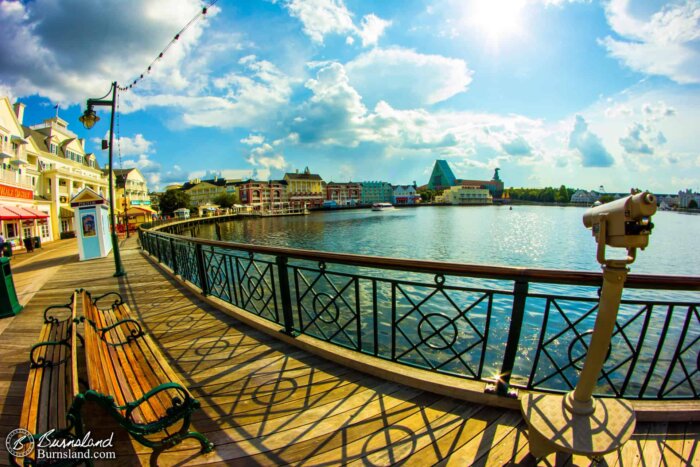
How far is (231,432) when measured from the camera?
2.35 m

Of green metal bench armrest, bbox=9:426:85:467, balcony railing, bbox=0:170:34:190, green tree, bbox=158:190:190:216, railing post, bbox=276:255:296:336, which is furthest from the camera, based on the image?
green tree, bbox=158:190:190:216

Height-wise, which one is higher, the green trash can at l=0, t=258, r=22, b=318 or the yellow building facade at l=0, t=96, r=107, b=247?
the yellow building facade at l=0, t=96, r=107, b=247

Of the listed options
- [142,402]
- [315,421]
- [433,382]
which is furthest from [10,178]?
[433,382]

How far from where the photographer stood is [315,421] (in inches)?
95.7

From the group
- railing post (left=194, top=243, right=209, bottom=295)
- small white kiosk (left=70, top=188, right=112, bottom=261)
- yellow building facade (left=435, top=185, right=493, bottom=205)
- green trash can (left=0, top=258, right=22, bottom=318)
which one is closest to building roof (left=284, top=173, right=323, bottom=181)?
yellow building facade (left=435, top=185, right=493, bottom=205)

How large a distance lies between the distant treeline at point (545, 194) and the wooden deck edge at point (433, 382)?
A: 16895 cm

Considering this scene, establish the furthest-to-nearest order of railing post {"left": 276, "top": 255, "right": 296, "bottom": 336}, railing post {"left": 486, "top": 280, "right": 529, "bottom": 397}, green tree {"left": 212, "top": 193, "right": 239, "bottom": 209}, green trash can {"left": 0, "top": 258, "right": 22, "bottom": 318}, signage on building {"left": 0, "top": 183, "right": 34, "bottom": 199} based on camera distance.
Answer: green tree {"left": 212, "top": 193, "right": 239, "bottom": 209}
signage on building {"left": 0, "top": 183, "right": 34, "bottom": 199}
green trash can {"left": 0, "top": 258, "right": 22, "bottom": 318}
railing post {"left": 276, "top": 255, "right": 296, "bottom": 336}
railing post {"left": 486, "top": 280, "right": 529, "bottom": 397}

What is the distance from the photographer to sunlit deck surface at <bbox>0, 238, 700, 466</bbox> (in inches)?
81.6

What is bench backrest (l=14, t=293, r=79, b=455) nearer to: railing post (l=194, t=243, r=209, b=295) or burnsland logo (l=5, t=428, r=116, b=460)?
burnsland logo (l=5, t=428, r=116, b=460)

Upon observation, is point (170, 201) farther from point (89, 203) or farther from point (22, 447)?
point (22, 447)

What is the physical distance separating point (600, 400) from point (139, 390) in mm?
3441

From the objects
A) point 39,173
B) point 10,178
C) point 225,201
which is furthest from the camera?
point 225,201

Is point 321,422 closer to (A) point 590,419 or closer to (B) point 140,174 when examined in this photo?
(A) point 590,419

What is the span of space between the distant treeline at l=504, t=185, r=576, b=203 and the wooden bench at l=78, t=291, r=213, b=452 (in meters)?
171
